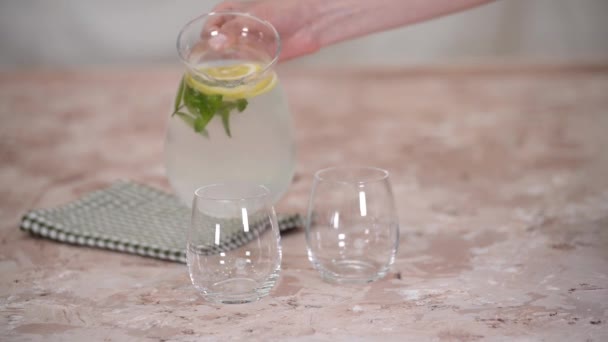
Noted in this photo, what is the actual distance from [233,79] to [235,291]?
266mm

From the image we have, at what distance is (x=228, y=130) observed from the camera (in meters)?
1.05

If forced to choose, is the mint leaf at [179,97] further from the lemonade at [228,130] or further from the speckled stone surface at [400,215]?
the speckled stone surface at [400,215]

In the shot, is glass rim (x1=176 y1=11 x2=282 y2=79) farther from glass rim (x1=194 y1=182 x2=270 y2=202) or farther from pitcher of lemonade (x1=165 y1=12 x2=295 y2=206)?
glass rim (x1=194 y1=182 x2=270 y2=202)

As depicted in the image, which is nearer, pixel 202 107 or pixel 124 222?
pixel 202 107

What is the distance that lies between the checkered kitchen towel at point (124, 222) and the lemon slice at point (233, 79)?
9.5 inches

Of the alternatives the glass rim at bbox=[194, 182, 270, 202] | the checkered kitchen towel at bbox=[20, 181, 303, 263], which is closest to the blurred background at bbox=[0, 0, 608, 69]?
the checkered kitchen towel at bbox=[20, 181, 303, 263]

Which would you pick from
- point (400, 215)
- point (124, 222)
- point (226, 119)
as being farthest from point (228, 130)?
point (400, 215)

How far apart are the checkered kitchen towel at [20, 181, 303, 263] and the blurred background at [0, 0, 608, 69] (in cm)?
204

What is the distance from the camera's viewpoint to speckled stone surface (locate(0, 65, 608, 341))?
0.92 metres

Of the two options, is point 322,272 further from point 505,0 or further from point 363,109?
point 505,0

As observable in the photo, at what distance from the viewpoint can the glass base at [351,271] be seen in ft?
3.38

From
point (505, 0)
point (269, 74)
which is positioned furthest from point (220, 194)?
point (505, 0)

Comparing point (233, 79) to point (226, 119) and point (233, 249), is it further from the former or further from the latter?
point (233, 249)

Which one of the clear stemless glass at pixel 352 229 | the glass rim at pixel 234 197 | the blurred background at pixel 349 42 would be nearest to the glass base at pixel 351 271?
the clear stemless glass at pixel 352 229
